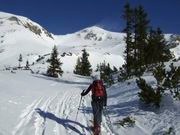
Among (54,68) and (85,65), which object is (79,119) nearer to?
(54,68)

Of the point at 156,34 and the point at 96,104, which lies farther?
the point at 156,34

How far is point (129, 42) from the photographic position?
50.5 meters

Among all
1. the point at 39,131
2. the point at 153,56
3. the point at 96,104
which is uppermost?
the point at 153,56

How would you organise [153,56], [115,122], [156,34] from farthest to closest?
[156,34] < [153,56] < [115,122]

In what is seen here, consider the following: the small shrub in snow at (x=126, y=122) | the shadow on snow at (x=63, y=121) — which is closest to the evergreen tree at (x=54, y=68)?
the shadow on snow at (x=63, y=121)

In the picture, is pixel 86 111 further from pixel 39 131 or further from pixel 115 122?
pixel 39 131

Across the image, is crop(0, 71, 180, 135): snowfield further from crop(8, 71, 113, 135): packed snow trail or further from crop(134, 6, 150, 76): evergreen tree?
crop(134, 6, 150, 76): evergreen tree

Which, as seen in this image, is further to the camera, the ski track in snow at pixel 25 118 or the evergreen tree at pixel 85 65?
the evergreen tree at pixel 85 65

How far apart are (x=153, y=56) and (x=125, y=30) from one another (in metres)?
10.4

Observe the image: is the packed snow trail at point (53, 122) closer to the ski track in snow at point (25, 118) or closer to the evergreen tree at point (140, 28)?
the ski track in snow at point (25, 118)

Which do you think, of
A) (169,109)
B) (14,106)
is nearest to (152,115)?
(169,109)

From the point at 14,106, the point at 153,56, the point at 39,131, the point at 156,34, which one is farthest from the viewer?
the point at 156,34

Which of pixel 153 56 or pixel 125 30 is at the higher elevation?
pixel 125 30

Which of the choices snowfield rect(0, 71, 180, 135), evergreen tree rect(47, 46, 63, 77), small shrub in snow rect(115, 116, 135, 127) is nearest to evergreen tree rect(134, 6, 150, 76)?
evergreen tree rect(47, 46, 63, 77)
